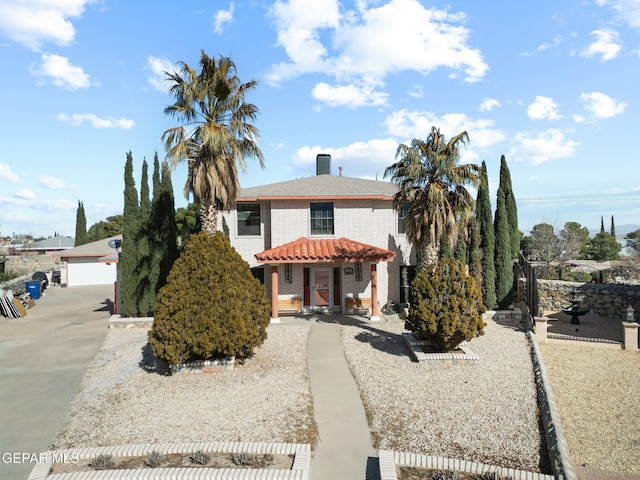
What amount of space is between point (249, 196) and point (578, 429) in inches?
587

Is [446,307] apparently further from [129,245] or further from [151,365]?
[129,245]

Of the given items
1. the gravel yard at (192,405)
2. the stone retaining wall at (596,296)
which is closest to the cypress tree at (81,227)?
the gravel yard at (192,405)

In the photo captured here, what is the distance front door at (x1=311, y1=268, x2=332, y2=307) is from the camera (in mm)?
18641

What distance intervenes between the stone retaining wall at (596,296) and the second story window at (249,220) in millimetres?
14877

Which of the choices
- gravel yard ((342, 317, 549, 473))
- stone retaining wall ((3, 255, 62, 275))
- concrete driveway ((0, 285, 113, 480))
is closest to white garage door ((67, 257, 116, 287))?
stone retaining wall ((3, 255, 62, 275))

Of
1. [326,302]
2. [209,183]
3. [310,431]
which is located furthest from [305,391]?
[326,302]

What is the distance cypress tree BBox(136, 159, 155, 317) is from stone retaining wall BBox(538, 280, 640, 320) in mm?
19194

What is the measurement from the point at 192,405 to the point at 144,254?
1061 centimetres

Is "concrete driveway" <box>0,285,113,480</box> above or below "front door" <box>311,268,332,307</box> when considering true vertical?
below

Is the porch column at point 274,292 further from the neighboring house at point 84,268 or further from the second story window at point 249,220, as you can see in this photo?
the neighboring house at point 84,268

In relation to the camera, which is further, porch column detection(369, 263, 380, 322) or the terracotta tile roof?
porch column detection(369, 263, 380, 322)

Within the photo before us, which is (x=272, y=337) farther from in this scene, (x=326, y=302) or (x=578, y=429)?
(x=578, y=429)

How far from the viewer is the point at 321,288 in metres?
18.7

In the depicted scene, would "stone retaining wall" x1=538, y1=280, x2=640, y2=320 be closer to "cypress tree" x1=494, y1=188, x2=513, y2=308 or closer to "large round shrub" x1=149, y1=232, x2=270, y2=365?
"cypress tree" x1=494, y1=188, x2=513, y2=308
